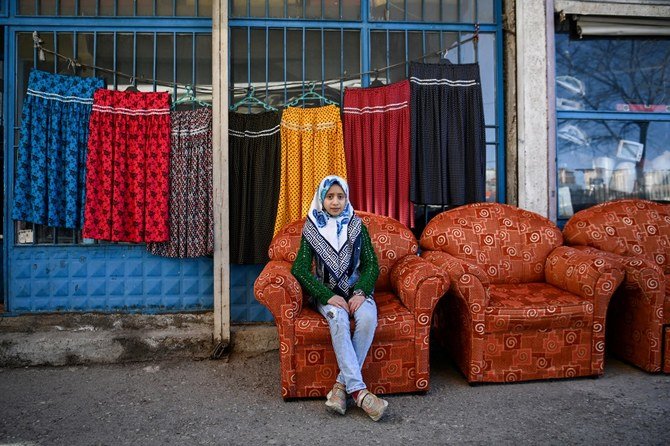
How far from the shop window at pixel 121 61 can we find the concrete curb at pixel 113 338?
29.3 inches

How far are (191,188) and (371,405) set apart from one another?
8.07 ft

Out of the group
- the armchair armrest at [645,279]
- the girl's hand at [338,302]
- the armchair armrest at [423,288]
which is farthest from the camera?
the armchair armrest at [645,279]

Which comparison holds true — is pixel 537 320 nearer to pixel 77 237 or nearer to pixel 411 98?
pixel 411 98

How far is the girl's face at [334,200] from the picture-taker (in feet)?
10.7

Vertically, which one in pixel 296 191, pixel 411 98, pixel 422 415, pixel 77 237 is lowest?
pixel 422 415

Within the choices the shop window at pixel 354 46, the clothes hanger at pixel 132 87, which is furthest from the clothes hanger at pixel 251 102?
the clothes hanger at pixel 132 87

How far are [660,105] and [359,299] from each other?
13.8 ft

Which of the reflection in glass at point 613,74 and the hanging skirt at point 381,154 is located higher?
the reflection in glass at point 613,74

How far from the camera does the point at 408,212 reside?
14.0ft

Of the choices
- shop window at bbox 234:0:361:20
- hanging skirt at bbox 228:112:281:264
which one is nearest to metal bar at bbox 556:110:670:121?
A: shop window at bbox 234:0:361:20

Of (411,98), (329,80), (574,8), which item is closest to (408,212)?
(411,98)

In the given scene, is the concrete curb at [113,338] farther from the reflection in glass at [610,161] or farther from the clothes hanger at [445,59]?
the reflection in glass at [610,161]

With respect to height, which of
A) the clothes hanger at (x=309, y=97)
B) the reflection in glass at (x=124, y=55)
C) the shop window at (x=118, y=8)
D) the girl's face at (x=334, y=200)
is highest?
the shop window at (x=118, y=8)

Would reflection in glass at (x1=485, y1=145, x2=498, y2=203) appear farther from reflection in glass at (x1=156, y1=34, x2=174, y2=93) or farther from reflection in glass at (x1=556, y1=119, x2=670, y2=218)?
reflection in glass at (x1=156, y1=34, x2=174, y2=93)
